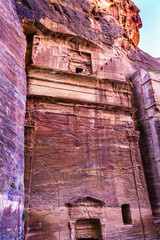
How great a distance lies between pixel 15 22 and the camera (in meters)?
7.43

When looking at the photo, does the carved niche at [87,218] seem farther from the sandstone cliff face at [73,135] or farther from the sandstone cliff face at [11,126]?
the sandstone cliff face at [11,126]

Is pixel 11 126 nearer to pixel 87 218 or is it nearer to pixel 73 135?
pixel 73 135

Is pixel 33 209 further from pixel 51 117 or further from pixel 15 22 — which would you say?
pixel 15 22

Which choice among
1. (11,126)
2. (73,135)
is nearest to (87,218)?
(73,135)

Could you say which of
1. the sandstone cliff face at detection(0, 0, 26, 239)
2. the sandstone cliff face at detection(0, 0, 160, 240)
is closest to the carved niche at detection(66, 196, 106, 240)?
the sandstone cliff face at detection(0, 0, 160, 240)

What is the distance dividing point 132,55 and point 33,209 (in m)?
12.4

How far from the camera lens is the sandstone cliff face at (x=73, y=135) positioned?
23.9ft

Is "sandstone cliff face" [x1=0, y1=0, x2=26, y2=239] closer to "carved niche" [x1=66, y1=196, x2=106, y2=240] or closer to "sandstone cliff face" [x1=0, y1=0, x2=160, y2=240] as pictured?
"sandstone cliff face" [x1=0, y1=0, x2=160, y2=240]

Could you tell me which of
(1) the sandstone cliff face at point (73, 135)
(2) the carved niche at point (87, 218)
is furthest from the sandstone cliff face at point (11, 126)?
(2) the carved niche at point (87, 218)

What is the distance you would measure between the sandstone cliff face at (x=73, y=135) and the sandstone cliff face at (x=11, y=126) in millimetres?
50

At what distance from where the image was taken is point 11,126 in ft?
18.2

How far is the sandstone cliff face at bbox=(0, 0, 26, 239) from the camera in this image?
4.66m

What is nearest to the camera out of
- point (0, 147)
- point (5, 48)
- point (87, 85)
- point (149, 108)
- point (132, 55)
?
point (0, 147)

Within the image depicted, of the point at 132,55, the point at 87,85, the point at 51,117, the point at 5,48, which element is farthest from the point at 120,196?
the point at 132,55
